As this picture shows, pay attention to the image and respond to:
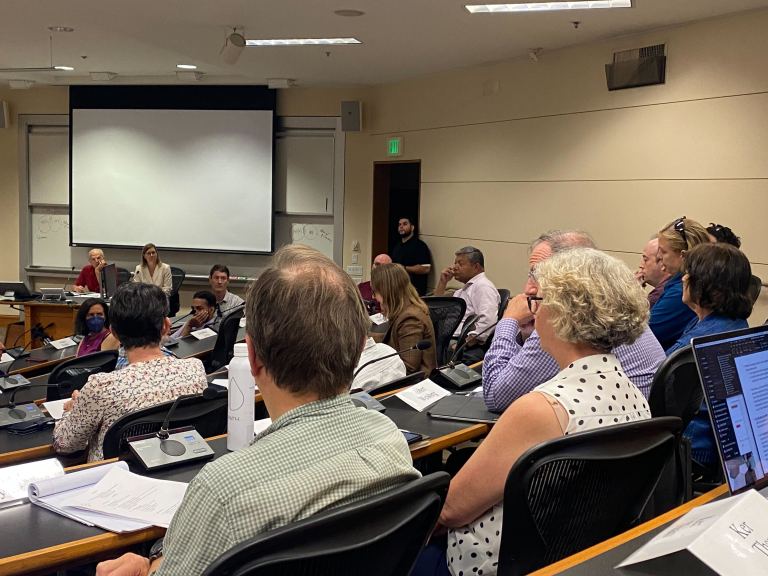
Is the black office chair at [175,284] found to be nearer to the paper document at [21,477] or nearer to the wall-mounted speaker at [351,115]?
the wall-mounted speaker at [351,115]

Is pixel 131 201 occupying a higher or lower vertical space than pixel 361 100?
lower

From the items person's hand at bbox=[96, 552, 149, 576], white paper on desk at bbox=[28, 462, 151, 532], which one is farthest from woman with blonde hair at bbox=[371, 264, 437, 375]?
person's hand at bbox=[96, 552, 149, 576]

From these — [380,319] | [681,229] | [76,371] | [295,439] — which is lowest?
[76,371]

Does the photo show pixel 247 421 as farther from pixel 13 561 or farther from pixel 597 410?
pixel 597 410

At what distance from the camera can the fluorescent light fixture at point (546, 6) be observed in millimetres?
5157

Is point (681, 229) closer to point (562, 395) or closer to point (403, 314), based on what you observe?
point (403, 314)

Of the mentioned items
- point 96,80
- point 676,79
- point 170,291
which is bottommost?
point 170,291

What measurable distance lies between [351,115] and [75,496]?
7.88m

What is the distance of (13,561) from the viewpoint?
4.80 ft

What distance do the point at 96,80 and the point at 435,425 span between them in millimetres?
8555

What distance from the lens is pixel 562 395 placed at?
1.62 meters

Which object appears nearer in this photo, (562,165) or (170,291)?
(562,165)

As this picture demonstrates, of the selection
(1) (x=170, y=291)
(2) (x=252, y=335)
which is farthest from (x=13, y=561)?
(1) (x=170, y=291)

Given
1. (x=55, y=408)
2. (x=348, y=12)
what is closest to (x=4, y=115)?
(x=348, y=12)
